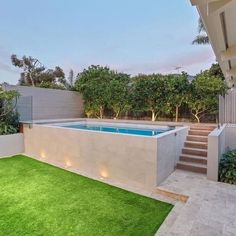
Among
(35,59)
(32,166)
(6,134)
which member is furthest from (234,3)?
(35,59)

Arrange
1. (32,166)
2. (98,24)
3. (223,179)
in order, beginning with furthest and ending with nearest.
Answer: (98,24) < (32,166) < (223,179)

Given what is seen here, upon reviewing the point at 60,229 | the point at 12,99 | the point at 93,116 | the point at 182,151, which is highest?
the point at 12,99

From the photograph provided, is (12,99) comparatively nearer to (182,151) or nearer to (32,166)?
(32,166)

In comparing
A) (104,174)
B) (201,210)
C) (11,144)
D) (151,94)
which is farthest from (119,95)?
(201,210)

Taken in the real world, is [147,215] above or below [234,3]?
below

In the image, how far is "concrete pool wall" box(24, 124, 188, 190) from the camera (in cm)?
545

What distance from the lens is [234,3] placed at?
5.47ft

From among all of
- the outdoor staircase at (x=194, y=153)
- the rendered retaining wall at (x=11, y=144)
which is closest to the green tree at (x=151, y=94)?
the outdoor staircase at (x=194, y=153)

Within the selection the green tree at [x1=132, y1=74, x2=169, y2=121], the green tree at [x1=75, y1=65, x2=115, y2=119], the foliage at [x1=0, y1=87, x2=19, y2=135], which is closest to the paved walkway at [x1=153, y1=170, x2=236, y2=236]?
the green tree at [x1=132, y1=74, x2=169, y2=121]

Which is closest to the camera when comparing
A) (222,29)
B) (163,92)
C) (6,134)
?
(222,29)

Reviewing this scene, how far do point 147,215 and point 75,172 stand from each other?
10.7 feet

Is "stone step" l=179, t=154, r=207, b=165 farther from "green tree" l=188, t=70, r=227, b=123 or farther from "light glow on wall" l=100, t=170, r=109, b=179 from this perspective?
"green tree" l=188, t=70, r=227, b=123

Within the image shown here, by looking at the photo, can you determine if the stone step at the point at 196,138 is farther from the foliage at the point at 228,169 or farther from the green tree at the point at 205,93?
the green tree at the point at 205,93

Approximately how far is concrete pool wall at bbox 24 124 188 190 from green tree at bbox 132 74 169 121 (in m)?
3.95
